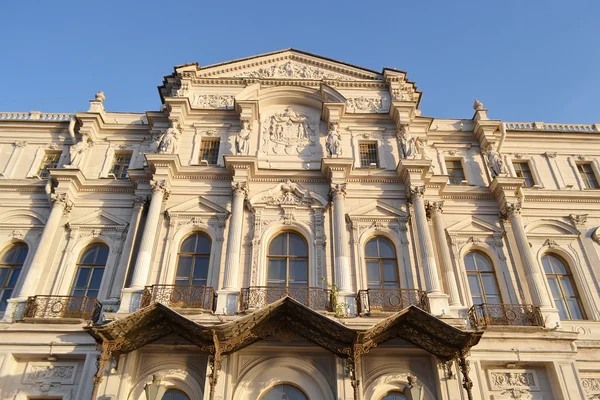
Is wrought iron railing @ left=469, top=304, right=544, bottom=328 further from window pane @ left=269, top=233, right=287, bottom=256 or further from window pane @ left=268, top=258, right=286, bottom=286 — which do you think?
window pane @ left=269, top=233, right=287, bottom=256

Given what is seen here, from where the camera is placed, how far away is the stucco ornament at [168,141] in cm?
1756

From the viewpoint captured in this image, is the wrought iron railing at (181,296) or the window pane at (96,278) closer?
the wrought iron railing at (181,296)

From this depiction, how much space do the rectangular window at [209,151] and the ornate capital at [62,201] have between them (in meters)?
4.68

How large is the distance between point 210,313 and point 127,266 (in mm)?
3466

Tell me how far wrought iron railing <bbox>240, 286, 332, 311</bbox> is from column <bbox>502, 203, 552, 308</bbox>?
6411 mm

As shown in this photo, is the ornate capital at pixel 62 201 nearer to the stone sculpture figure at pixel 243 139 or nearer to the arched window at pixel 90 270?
the arched window at pixel 90 270

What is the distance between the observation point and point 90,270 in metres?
16.1

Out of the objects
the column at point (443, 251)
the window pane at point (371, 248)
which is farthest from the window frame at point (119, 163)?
the column at point (443, 251)

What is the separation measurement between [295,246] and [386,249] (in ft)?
9.69

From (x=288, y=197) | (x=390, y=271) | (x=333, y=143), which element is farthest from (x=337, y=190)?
(x=390, y=271)

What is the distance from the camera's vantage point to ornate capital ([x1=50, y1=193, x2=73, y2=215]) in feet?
55.1

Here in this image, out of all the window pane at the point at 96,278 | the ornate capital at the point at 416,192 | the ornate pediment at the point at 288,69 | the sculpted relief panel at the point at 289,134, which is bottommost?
the window pane at the point at 96,278

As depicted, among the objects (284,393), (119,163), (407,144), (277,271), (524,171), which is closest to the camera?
(284,393)

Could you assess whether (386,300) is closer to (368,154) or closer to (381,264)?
(381,264)
